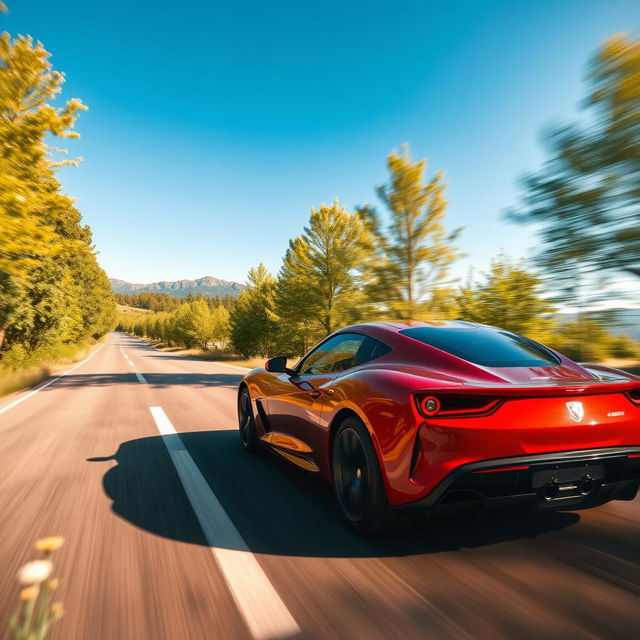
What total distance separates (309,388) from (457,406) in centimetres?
150

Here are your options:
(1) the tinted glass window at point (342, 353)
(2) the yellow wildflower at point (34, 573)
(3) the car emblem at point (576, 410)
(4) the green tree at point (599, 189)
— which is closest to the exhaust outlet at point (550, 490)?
(3) the car emblem at point (576, 410)

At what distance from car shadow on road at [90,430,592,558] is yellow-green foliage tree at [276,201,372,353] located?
1552 centimetres

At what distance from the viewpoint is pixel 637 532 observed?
2875mm

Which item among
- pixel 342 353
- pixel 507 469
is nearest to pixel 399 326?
pixel 342 353

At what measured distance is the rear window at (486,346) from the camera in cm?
292

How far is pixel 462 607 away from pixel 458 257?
1541cm

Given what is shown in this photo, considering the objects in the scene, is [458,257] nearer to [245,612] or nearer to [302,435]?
[302,435]

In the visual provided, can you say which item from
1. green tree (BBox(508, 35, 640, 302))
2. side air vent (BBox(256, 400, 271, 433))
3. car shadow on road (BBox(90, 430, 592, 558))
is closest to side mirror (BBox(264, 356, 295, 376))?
side air vent (BBox(256, 400, 271, 433))

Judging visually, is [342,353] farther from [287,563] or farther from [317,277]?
[317,277]

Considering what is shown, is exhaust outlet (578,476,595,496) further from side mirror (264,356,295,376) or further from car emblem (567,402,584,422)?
side mirror (264,356,295,376)

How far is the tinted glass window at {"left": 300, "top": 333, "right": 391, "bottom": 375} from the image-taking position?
332 centimetres

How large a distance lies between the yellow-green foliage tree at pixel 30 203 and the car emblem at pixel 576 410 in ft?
33.3

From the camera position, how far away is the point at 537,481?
2.38 metres

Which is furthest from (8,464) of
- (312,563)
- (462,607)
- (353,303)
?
(353,303)
